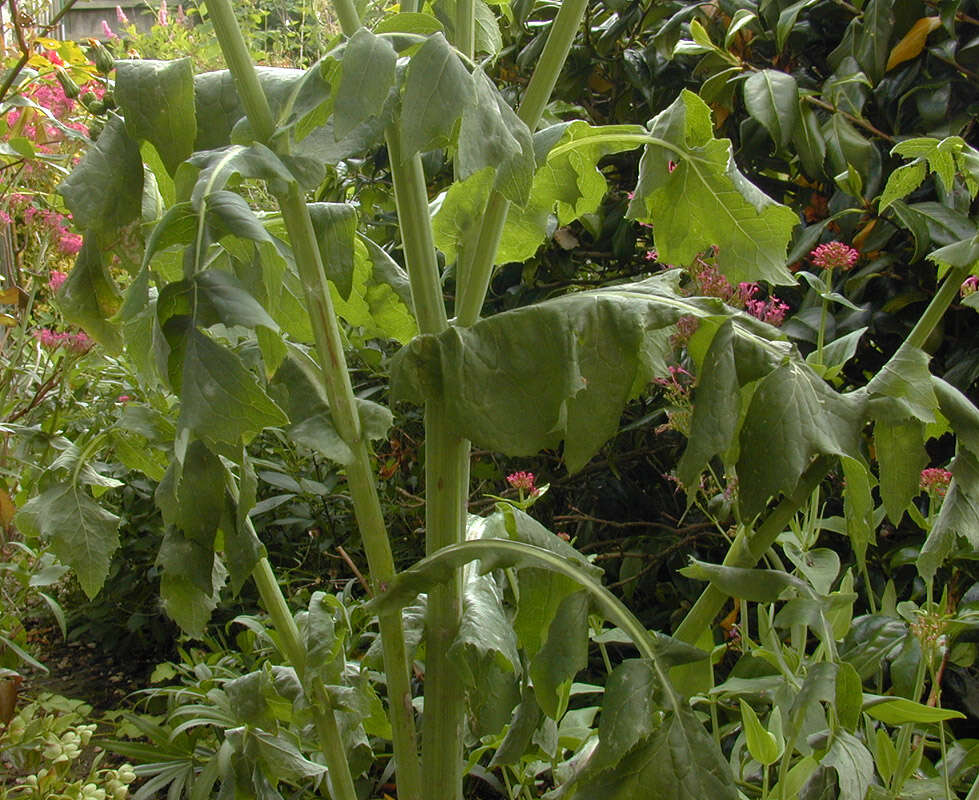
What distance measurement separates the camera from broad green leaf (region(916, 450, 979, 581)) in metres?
0.83

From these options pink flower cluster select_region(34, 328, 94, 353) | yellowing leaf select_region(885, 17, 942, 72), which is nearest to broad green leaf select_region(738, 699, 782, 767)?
yellowing leaf select_region(885, 17, 942, 72)

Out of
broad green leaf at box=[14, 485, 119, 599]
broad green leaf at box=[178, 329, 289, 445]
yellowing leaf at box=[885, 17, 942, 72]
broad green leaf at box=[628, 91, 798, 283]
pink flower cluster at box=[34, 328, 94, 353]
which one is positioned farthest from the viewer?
pink flower cluster at box=[34, 328, 94, 353]

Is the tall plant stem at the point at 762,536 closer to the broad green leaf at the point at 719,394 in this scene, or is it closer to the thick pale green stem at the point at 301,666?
the broad green leaf at the point at 719,394

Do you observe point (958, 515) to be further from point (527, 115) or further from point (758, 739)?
point (527, 115)

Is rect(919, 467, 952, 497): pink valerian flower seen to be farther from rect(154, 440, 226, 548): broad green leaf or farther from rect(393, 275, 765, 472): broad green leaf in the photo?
rect(154, 440, 226, 548): broad green leaf

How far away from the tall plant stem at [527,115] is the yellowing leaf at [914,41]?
3.14 feet

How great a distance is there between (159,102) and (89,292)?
0.73ft

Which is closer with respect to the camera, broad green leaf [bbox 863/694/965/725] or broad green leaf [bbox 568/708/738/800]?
broad green leaf [bbox 568/708/738/800]

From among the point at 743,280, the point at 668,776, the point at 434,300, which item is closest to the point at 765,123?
the point at 743,280

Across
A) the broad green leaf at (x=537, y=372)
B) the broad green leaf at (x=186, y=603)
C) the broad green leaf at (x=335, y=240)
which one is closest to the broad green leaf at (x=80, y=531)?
the broad green leaf at (x=186, y=603)

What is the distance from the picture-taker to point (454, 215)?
0.91 meters

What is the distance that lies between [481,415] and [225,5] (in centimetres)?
40

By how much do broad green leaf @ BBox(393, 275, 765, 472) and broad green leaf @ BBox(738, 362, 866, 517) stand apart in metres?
0.11

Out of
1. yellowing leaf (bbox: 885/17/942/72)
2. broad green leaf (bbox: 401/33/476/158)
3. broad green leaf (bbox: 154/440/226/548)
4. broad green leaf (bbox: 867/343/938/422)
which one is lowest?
broad green leaf (bbox: 867/343/938/422)
